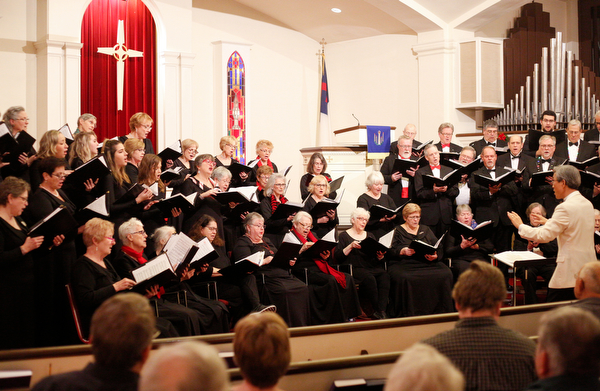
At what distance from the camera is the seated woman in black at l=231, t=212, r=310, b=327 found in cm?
525

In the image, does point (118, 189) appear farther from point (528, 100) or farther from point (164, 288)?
point (528, 100)

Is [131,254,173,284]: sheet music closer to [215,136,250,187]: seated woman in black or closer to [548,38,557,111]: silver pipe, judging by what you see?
[215,136,250,187]: seated woman in black

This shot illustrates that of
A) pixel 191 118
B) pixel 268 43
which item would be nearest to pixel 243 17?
pixel 268 43

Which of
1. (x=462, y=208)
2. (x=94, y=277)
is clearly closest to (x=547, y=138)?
(x=462, y=208)

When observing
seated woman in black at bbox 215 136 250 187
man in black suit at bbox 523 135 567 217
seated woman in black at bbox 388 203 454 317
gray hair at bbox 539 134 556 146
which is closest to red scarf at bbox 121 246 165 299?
seated woman in black at bbox 215 136 250 187

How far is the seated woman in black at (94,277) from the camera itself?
3818 millimetres

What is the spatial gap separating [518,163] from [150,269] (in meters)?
4.71

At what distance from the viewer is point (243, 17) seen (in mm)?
10438

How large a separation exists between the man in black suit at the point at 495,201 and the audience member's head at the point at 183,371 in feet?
18.0

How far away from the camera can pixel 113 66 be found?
8.79 metres

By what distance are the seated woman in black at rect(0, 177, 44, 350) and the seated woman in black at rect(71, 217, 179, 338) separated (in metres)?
0.30

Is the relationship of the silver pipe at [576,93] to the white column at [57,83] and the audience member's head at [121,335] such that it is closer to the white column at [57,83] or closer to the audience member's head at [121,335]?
the white column at [57,83]

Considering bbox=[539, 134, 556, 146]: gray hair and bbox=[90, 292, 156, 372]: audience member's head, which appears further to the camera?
bbox=[539, 134, 556, 146]: gray hair

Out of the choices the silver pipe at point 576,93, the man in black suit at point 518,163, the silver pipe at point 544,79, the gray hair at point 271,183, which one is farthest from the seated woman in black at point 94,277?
the silver pipe at point 576,93
